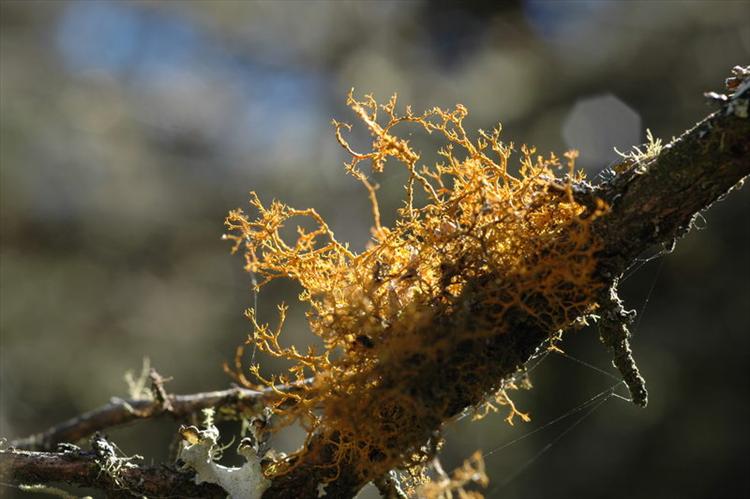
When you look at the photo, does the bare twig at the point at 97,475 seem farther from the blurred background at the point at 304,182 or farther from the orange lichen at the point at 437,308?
the blurred background at the point at 304,182

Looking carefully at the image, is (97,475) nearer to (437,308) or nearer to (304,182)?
(437,308)

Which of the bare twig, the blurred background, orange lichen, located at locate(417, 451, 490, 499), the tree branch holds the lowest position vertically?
orange lichen, located at locate(417, 451, 490, 499)

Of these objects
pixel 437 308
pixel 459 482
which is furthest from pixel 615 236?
pixel 459 482

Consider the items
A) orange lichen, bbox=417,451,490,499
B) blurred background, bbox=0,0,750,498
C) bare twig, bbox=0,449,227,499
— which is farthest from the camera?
blurred background, bbox=0,0,750,498

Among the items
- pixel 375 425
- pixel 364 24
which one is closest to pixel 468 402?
pixel 375 425

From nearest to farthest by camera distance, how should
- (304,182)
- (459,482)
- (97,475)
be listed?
1. (459,482)
2. (97,475)
3. (304,182)

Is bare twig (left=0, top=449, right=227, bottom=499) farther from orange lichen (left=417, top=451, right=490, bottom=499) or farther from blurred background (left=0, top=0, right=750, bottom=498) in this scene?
blurred background (left=0, top=0, right=750, bottom=498)

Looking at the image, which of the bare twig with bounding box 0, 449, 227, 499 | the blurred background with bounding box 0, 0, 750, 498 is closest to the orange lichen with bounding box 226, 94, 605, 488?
the bare twig with bounding box 0, 449, 227, 499
